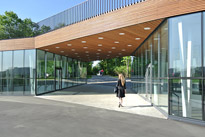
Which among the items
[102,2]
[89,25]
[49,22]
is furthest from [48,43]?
[102,2]

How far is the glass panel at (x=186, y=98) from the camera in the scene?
5.64 meters

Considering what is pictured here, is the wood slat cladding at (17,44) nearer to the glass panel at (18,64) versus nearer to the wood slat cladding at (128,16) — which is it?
the glass panel at (18,64)

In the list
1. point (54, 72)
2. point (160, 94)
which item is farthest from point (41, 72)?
point (160, 94)

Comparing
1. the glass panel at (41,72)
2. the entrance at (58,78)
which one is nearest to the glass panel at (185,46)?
the glass panel at (41,72)

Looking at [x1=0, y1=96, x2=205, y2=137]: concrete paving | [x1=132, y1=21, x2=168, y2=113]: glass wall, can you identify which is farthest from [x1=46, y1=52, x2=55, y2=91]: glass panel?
[x1=132, y1=21, x2=168, y2=113]: glass wall

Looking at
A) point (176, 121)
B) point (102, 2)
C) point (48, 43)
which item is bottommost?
point (176, 121)

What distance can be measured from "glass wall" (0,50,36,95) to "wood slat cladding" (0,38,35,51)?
37cm

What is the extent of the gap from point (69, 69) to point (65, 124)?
621 inches

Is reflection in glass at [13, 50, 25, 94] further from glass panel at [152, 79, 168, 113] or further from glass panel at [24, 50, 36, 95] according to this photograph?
glass panel at [152, 79, 168, 113]

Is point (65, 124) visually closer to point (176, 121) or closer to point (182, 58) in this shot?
point (176, 121)

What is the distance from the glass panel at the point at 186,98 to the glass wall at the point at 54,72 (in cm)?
1133

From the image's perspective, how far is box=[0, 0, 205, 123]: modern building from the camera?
582 centimetres

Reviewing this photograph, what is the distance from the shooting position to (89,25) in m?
9.54

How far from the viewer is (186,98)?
5957 millimetres
